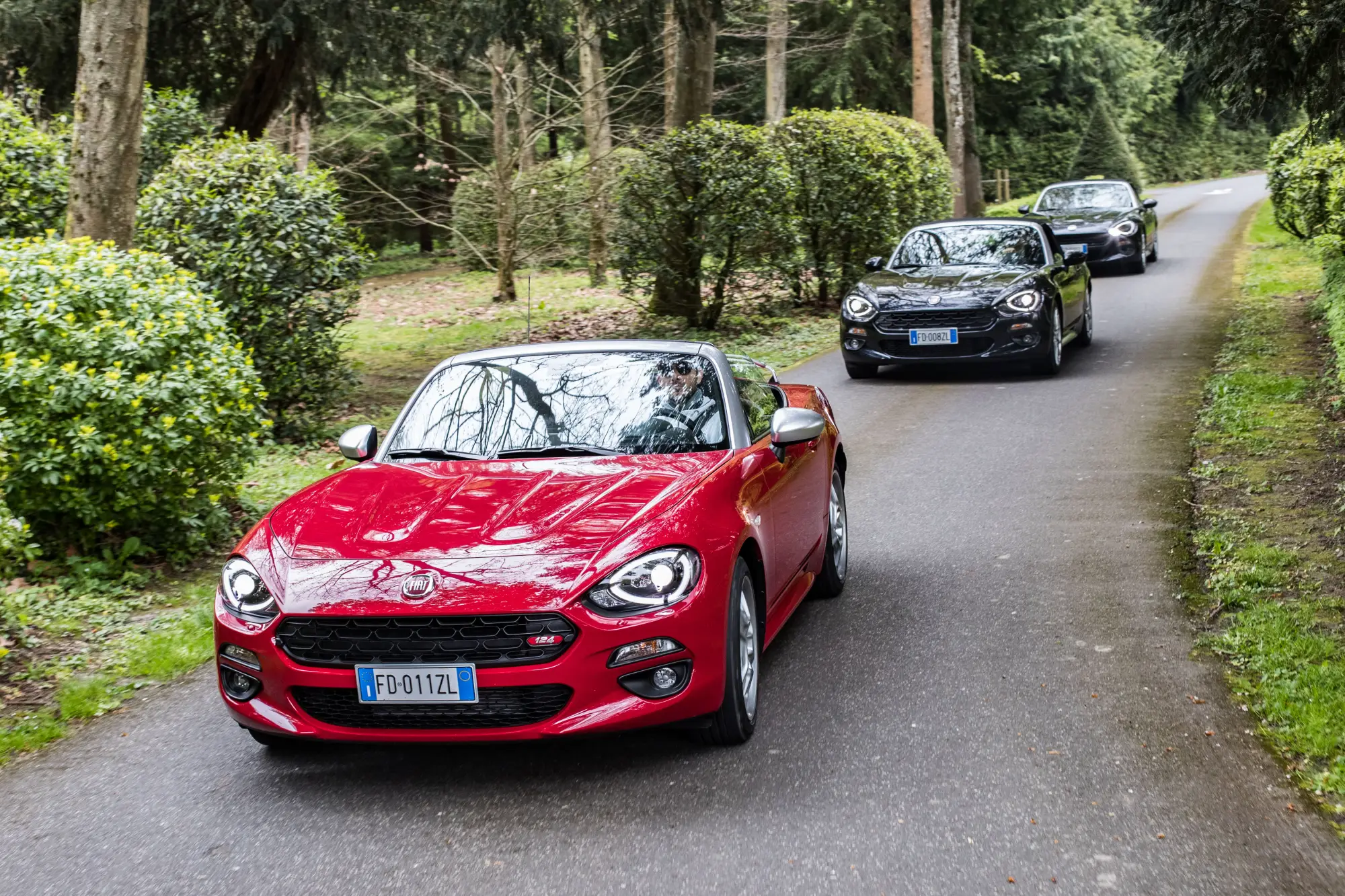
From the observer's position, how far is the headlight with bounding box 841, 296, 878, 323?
14.2 metres

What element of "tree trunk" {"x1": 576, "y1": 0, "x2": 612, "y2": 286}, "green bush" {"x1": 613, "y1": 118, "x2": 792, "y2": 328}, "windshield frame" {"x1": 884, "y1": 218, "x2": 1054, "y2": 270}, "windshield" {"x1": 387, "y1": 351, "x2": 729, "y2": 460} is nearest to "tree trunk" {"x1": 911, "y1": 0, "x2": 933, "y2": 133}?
"tree trunk" {"x1": 576, "y1": 0, "x2": 612, "y2": 286}

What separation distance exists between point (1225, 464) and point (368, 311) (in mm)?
17680

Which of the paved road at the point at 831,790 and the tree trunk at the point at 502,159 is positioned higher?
the tree trunk at the point at 502,159

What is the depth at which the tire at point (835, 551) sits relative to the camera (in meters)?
6.91

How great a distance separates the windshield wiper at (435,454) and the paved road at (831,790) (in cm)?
129

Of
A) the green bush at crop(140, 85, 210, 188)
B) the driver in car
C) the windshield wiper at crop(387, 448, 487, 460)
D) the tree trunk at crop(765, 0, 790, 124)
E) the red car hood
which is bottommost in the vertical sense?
the red car hood

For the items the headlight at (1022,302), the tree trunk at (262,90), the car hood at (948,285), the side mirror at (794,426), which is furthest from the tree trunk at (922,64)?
the side mirror at (794,426)

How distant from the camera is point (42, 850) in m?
4.31

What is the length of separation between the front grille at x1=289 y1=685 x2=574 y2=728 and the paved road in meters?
0.28

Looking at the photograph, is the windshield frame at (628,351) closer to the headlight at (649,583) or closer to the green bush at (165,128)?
the headlight at (649,583)

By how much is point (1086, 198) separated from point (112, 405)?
72.2 feet

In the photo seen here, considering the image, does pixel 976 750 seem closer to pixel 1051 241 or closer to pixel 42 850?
pixel 42 850

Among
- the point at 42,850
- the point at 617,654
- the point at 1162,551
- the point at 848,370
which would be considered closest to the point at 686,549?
the point at 617,654

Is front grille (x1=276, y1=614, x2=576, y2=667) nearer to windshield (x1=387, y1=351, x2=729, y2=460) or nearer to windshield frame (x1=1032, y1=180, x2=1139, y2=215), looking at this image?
windshield (x1=387, y1=351, x2=729, y2=460)
